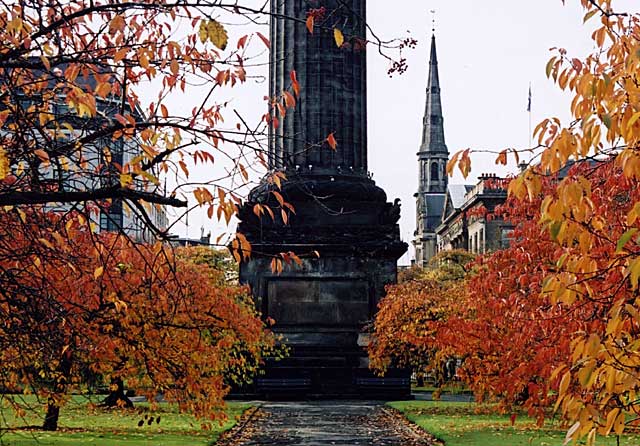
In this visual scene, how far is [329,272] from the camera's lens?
38.7m

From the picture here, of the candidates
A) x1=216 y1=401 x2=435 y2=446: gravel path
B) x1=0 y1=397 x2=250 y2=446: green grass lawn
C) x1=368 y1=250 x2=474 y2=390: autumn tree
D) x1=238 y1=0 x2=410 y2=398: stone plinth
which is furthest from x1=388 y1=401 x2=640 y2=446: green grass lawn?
x1=0 y1=397 x2=250 y2=446: green grass lawn

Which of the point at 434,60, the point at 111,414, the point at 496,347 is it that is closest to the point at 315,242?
the point at 111,414

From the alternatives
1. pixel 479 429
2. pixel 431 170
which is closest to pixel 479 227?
pixel 431 170

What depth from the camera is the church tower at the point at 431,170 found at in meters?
173

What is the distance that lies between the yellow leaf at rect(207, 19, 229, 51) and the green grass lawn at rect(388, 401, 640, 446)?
12.2 meters

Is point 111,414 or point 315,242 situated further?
point 315,242

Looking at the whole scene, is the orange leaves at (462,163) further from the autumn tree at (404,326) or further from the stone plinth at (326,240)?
the stone plinth at (326,240)

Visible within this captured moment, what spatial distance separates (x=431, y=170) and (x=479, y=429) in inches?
6098

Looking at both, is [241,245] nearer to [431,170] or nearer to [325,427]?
[325,427]

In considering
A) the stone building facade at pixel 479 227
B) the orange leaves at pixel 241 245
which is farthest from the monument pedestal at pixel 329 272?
the stone building facade at pixel 479 227

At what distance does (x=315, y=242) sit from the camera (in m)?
38.5

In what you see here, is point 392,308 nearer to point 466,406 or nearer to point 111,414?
point 466,406

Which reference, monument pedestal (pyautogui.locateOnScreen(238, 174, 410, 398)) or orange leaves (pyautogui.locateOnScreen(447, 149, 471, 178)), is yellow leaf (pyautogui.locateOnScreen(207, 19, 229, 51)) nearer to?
orange leaves (pyautogui.locateOnScreen(447, 149, 471, 178))

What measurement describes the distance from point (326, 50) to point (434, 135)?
13796cm
